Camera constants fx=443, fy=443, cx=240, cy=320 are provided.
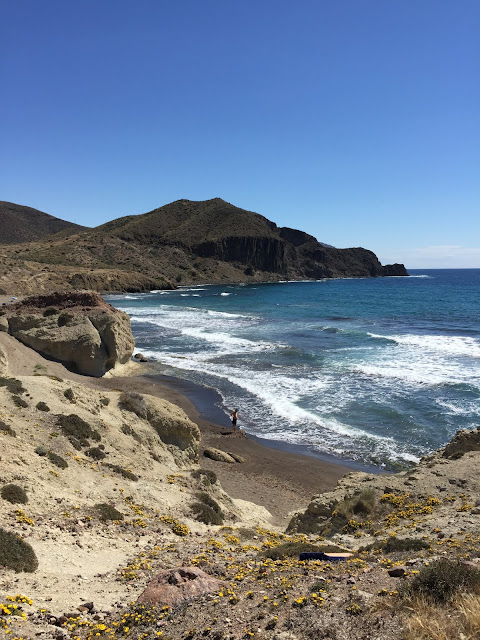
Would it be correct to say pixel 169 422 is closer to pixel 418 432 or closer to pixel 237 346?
pixel 418 432

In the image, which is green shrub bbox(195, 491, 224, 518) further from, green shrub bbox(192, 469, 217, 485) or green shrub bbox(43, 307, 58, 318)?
green shrub bbox(43, 307, 58, 318)

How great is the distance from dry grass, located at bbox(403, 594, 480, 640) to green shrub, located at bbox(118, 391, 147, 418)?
39.7ft

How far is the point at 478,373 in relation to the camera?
32.3 metres

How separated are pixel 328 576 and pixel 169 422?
9932 mm

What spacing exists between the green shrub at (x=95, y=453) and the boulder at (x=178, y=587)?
6171 mm

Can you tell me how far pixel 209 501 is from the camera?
42.2ft

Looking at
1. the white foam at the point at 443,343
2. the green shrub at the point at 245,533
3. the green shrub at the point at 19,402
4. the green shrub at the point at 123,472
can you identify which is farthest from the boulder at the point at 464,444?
the white foam at the point at 443,343

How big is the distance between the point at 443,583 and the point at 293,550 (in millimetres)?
3765

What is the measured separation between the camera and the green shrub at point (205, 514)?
1176 centimetres

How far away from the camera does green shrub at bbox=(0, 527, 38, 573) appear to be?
7.05 metres

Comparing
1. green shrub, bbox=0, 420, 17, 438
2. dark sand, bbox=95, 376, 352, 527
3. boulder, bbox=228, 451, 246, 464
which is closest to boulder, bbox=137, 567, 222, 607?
green shrub, bbox=0, 420, 17, 438

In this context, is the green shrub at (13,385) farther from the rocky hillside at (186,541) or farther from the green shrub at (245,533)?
the green shrub at (245,533)

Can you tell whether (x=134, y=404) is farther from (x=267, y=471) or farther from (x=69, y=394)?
(x=267, y=471)

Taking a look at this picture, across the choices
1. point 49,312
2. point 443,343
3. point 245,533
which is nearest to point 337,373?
point 443,343
